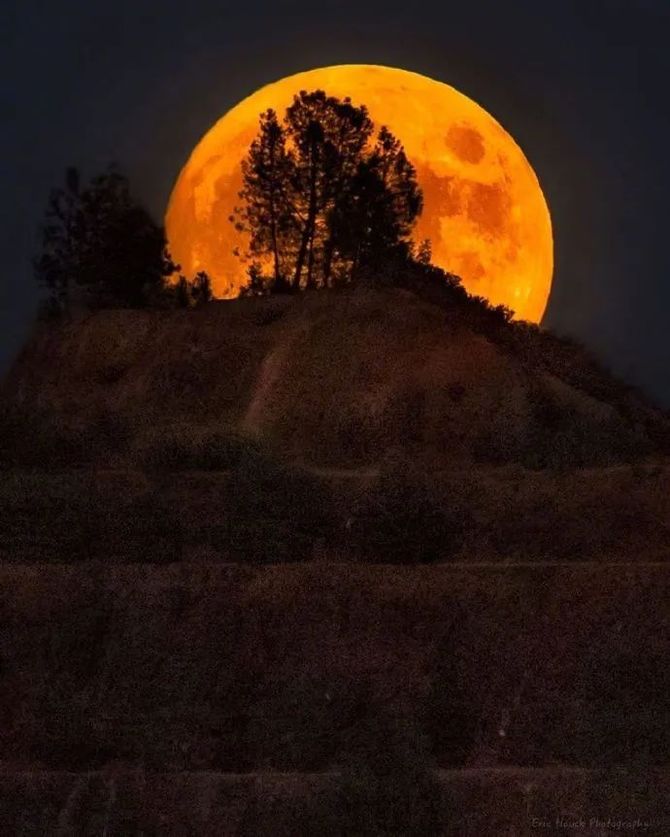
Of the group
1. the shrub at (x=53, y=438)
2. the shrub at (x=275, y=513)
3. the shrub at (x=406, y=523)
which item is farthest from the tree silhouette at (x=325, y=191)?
the shrub at (x=406, y=523)

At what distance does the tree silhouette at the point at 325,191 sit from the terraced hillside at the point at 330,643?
7919 mm

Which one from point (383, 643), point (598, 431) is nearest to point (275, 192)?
point (598, 431)

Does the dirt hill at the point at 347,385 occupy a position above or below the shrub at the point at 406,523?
above

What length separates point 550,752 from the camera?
36.4ft

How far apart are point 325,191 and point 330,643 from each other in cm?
1548

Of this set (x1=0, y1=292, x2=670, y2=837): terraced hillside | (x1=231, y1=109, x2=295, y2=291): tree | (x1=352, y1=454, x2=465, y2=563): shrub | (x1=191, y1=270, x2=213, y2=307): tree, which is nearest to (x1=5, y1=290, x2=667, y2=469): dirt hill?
(x1=0, y1=292, x2=670, y2=837): terraced hillside

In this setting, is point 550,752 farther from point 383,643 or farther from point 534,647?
point 383,643

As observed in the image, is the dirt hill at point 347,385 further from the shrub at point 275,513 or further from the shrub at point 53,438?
the shrub at point 275,513

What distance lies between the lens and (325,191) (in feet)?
85.0

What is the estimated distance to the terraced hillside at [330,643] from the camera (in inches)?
414

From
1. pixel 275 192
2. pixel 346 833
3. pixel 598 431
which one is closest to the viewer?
pixel 346 833

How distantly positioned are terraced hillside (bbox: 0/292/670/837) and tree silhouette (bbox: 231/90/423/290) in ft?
26.0

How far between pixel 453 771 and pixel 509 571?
119 inches

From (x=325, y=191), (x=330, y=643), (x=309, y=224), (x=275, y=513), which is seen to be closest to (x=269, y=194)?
(x=309, y=224)
